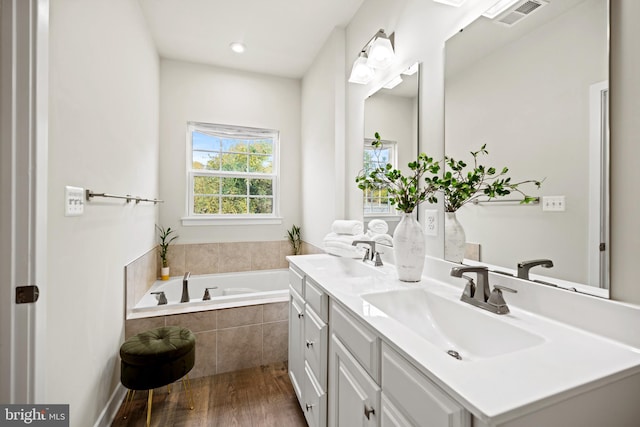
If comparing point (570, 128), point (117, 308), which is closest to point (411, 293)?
point (570, 128)

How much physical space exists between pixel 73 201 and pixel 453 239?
5.60 ft

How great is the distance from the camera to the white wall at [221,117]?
298cm

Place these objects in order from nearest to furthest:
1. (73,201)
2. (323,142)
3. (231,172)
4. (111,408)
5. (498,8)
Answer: (498,8), (73,201), (111,408), (323,142), (231,172)

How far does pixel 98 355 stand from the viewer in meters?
1.52

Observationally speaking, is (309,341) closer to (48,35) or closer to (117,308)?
(117,308)

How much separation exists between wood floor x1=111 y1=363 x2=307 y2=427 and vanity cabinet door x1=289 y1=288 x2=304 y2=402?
17cm

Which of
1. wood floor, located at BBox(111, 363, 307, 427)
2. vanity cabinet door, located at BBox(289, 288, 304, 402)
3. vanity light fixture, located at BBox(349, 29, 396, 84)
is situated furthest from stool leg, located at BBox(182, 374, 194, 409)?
vanity light fixture, located at BBox(349, 29, 396, 84)

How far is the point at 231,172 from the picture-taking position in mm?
3262

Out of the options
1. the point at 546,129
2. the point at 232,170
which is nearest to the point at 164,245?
the point at 232,170

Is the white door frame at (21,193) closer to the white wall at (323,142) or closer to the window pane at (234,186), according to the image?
the white wall at (323,142)

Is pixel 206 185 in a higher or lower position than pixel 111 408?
higher

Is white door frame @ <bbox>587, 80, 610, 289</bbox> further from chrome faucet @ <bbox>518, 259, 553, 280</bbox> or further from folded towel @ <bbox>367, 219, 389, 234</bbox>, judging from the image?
folded towel @ <bbox>367, 219, 389, 234</bbox>

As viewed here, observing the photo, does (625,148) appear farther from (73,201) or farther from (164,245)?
(164,245)

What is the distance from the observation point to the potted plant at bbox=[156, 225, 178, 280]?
9.40ft
